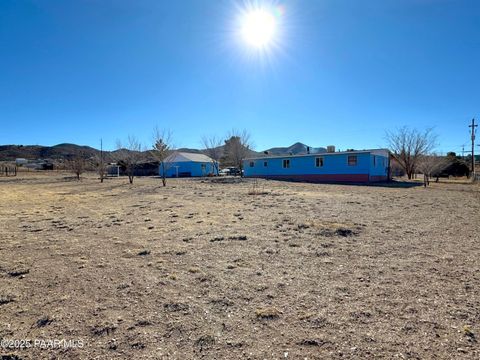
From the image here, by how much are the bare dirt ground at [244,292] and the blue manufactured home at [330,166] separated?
2113 cm

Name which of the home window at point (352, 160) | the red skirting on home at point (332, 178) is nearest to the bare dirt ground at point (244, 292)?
the red skirting on home at point (332, 178)

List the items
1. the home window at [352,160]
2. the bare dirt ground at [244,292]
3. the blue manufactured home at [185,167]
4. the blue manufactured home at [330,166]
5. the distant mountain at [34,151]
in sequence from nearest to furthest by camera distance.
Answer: the bare dirt ground at [244,292]
the blue manufactured home at [330,166]
the home window at [352,160]
the blue manufactured home at [185,167]
the distant mountain at [34,151]

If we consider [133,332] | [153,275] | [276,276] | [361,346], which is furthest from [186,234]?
[361,346]

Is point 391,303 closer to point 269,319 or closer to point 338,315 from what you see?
point 338,315

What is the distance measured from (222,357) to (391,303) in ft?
6.65

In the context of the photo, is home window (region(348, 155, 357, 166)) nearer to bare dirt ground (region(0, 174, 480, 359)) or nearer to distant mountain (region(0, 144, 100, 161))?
bare dirt ground (region(0, 174, 480, 359))

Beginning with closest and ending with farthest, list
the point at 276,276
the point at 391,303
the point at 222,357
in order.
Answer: the point at 222,357, the point at 391,303, the point at 276,276

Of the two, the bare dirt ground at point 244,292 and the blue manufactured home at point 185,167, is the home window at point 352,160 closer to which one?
the bare dirt ground at point 244,292

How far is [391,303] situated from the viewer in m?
3.05

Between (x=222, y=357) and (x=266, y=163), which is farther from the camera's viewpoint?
(x=266, y=163)

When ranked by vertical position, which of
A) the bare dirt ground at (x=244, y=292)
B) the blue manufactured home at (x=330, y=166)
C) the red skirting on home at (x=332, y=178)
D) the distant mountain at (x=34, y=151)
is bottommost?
the bare dirt ground at (x=244, y=292)

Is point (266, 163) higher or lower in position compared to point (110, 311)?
higher

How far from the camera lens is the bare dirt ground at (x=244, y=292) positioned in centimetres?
237

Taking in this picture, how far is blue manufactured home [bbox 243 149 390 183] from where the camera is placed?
26.9 meters
